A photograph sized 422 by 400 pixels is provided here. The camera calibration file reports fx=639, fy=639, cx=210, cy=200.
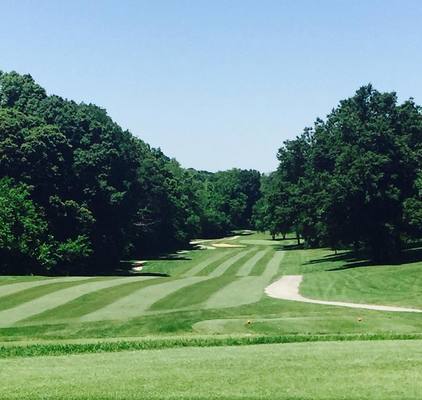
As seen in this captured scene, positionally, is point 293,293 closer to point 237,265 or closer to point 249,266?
point 249,266

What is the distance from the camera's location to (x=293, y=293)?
43.5 meters

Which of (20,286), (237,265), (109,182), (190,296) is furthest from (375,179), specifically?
(109,182)

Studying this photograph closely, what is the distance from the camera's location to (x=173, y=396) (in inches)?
444

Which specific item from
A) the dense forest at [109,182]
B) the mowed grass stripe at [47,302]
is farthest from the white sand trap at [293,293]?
the dense forest at [109,182]

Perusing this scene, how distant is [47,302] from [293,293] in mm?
16707

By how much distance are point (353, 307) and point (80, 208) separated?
→ 44969 millimetres

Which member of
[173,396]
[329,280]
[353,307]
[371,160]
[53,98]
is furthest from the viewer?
[53,98]

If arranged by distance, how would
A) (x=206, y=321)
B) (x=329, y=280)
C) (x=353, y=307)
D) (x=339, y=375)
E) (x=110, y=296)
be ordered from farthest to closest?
(x=329, y=280), (x=110, y=296), (x=353, y=307), (x=206, y=321), (x=339, y=375)

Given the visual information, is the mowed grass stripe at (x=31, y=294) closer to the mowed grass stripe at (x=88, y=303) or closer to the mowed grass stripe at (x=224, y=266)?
the mowed grass stripe at (x=88, y=303)

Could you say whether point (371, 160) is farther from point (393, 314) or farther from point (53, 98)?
point (53, 98)

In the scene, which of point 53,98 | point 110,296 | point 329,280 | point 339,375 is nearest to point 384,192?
point 329,280

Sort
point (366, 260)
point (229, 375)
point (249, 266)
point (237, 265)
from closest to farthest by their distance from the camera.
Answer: point (229, 375) < point (366, 260) < point (249, 266) < point (237, 265)

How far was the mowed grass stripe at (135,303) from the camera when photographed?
3114 cm

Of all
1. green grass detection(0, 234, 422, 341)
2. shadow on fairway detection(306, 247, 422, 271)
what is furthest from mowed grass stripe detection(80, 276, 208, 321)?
shadow on fairway detection(306, 247, 422, 271)
